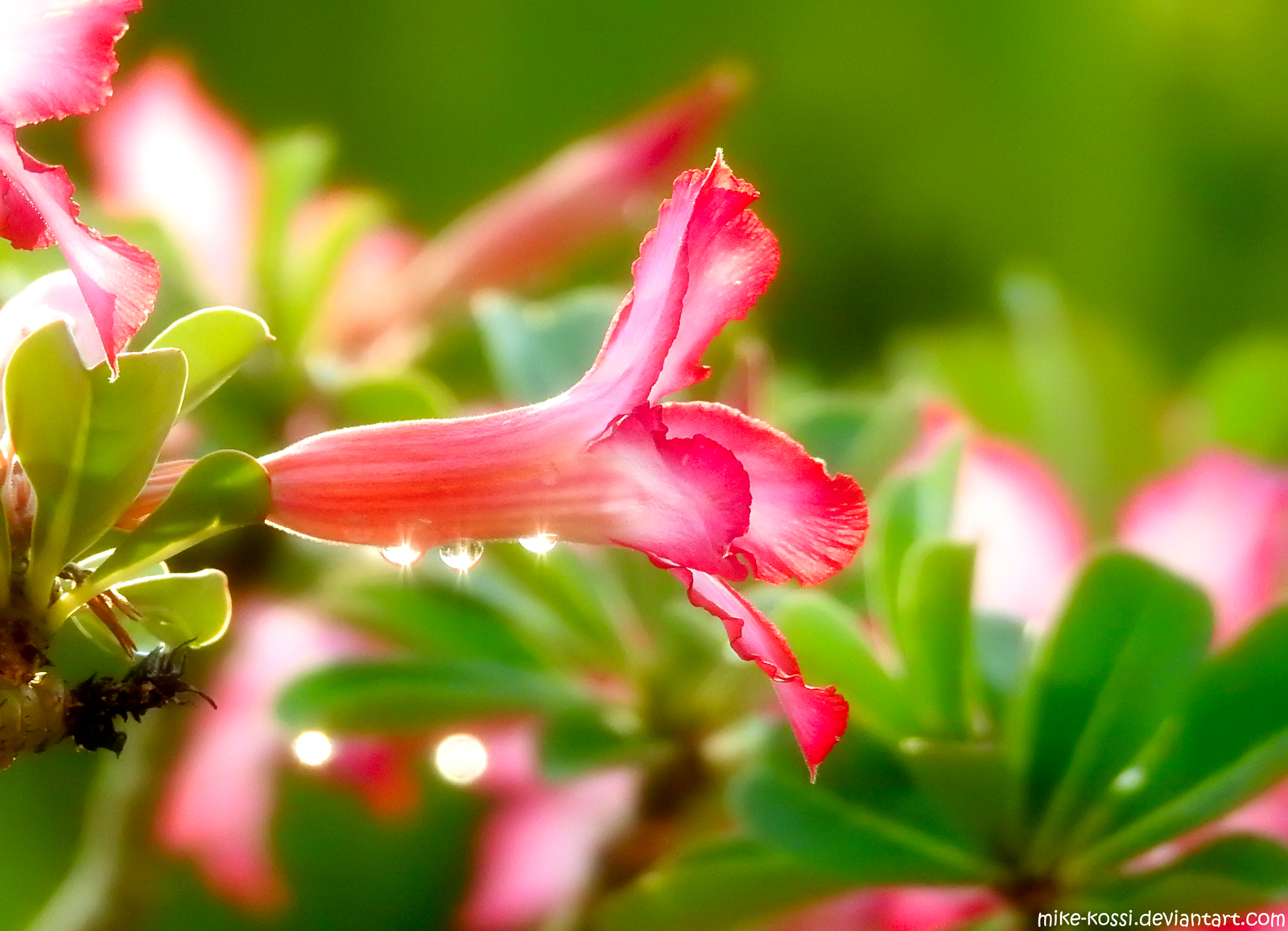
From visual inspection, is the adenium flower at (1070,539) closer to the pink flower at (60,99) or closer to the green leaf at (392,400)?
the green leaf at (392,400)

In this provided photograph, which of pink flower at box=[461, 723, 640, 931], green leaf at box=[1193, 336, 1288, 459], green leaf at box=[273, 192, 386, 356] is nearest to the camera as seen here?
green leaf at box=[273, 192, 386, 356]

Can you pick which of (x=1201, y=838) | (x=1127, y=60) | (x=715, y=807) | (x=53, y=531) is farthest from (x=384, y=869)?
(x=1127, y=60)

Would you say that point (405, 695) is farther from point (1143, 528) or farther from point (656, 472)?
point (1143, 528)

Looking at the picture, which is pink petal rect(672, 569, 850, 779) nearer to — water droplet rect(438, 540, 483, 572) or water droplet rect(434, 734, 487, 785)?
water droplet rect(438, 540, 483, 572)

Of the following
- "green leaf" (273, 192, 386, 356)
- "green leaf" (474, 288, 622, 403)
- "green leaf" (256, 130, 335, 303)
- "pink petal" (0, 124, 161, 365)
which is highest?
"green leaf" (256, 130, 335, 303)

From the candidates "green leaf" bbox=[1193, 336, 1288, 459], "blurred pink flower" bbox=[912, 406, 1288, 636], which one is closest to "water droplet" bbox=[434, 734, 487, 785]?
"blurred pink flower" bbox=[912, 406, 1288, 636]

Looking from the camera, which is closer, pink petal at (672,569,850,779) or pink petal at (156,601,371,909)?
pink petal at (672,569,850,779)

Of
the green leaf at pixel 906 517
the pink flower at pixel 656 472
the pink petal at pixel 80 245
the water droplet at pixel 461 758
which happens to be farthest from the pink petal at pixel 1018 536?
the pink petal at pixel 80 245
